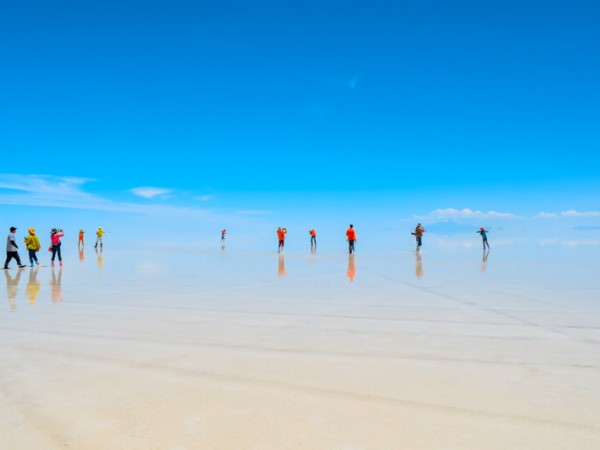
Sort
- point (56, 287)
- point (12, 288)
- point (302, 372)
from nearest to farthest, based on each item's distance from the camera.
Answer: point (302, 372) → point (12, 288) → point (56, 287)

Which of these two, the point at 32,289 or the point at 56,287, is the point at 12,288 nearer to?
the point at 32,289

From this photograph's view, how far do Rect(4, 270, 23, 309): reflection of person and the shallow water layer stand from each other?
9.7 inches

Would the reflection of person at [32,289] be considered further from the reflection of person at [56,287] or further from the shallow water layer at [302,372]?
the shallow water layer at [302,372]

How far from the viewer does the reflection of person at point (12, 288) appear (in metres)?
10.3

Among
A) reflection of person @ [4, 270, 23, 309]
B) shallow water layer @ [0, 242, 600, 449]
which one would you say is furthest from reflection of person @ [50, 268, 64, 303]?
reflection of person @ [4, 270, 23, 309]

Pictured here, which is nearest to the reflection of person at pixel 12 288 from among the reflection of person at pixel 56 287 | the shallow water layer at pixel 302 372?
the shallow water layer at pixel 302 372

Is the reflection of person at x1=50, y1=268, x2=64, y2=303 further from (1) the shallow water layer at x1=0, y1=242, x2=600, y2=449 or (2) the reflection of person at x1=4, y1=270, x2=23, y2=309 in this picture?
(2) the reflection of person at x1=4, y1=270, x2=23, y2=309

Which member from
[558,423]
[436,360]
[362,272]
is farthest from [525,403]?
[362,272]

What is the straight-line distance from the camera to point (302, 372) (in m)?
4.96

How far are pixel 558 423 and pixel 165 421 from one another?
11.0 feet

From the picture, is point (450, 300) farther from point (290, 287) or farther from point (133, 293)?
point (133, 293)

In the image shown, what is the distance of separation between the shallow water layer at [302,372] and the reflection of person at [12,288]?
0.25 m

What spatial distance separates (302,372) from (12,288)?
12.1 metres

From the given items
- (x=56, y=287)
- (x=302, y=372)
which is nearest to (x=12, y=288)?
(x=56, y=287)
